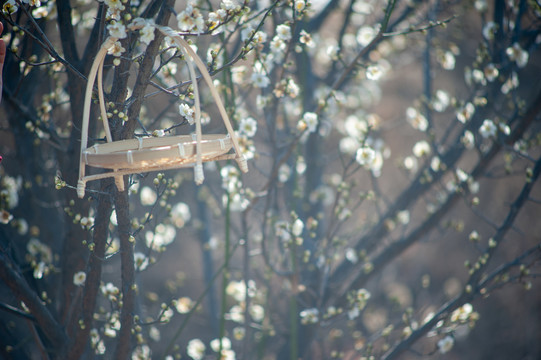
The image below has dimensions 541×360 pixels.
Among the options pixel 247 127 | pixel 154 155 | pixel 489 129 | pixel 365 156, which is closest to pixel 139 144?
pixel 154 155

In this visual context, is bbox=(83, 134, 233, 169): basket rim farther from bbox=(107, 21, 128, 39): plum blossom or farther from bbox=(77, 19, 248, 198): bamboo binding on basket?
bbox=(107, 21, 128, 39): plum blossom

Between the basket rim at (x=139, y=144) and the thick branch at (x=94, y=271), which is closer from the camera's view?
the basket rim at (x=139, y=144)

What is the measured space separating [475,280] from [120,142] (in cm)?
149

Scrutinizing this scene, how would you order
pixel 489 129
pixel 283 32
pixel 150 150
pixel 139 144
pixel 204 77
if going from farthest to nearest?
pixel 489 129 → pixel 283 32 → pixel 139 144 → pixel 204 77 → pixel 150 150

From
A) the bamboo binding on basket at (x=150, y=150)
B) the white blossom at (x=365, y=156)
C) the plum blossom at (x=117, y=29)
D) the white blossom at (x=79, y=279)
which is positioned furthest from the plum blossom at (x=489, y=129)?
the white blossom at (x=79, y=279)

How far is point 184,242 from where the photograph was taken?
374 centimetres

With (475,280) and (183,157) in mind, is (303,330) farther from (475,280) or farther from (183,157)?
(183,157)

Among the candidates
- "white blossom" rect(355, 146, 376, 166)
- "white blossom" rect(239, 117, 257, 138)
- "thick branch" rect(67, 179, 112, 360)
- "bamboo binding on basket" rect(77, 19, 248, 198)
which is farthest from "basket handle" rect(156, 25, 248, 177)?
"white blossom" rect(355, 146, 376, 166)

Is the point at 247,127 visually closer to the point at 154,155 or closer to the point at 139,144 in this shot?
the point at 139,144

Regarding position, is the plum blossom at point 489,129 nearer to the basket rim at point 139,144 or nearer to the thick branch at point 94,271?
the basket rim at point 139,144

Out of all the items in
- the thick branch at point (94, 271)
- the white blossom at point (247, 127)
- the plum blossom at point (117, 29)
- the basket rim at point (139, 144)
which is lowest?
the thick branch at point (94, 271)

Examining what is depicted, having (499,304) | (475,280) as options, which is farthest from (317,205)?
(499,304)

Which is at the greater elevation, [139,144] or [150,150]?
[139,144]

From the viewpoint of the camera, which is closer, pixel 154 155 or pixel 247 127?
pixel 154 155
